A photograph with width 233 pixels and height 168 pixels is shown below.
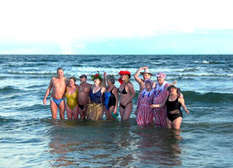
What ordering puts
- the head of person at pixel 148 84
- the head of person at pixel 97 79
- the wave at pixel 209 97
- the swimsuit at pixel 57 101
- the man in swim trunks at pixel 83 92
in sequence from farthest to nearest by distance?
the wave at pixel 209 97 → the swimsuit at pixel 57 101 → the man in swim trunks at pixel 83 92 → the head of person at pixel 97 79 → the head of person at pixel 148 84

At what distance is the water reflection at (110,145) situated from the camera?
20.4 ft

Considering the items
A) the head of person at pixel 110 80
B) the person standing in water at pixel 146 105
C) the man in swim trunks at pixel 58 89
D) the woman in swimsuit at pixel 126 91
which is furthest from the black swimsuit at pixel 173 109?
the man in swim trunks at pixel 58 89

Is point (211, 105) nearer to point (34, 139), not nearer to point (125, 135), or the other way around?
point (125, 135)

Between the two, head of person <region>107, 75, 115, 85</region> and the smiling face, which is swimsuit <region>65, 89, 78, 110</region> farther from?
head of person <region>107, 75, 115, 85</region>

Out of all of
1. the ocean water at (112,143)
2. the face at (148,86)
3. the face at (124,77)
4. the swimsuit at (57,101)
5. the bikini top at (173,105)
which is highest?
the face at (124,77)

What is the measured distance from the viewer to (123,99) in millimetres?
9016

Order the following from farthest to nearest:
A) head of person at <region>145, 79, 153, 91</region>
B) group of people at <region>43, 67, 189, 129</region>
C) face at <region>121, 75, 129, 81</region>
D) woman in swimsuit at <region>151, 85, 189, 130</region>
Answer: face at <region>121, 75, 129, 81</region> < head of person at <region>145, 79, 153, 91</region> < group of people at <region>43, 67, 189, 129</region> < woman in swimsuit at <region>151, 85, 189, 130</region>

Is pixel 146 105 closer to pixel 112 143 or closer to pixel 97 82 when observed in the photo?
pixel 112 143

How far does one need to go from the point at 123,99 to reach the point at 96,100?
→ 2.58 feet

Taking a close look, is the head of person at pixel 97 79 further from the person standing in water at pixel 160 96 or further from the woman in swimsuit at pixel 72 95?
the person standing in water at pixel 160 96

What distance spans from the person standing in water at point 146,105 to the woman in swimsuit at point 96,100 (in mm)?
1220

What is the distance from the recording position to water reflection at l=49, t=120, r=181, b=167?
6215 millimetres

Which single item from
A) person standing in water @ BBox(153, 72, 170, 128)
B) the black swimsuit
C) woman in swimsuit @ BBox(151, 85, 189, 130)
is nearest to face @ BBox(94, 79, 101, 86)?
person standing in water @ BBox(153, 72, 170, 128)

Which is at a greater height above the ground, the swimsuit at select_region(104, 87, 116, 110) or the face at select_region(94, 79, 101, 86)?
the face at select_region(94, 79, 101, 86)
